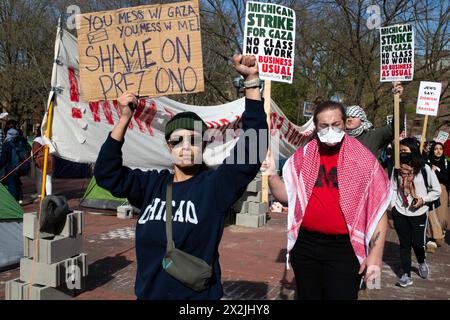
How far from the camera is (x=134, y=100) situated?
256 cm

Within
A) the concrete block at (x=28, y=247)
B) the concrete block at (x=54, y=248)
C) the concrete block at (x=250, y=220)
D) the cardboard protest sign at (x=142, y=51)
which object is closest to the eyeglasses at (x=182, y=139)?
the cardboard protest sign at (x=142, y=51)

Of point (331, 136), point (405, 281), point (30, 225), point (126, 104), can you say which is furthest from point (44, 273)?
point (405, 281)

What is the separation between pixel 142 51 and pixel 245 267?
3.63 m

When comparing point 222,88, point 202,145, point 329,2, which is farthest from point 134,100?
point 222,88

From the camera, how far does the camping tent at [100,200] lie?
10.2 m

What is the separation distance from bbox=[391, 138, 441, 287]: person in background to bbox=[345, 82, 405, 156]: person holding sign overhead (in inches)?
41.7

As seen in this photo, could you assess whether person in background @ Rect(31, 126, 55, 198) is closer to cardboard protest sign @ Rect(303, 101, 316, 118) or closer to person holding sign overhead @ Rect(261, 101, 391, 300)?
person holding sign overhead @ Rect(261, 101, 391, 300)

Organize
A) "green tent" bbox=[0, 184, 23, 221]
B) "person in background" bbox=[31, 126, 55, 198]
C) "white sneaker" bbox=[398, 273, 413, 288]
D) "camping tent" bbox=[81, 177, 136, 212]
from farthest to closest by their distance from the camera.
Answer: "camping tent" bbox=[81, 177, 136, 212] < "green tent" bbox=[0, 184, 23, 221] < "white sneaker" bbox=[398, 273, 413, 288] < "person in background" bbox=[31, 126, 55, 198]

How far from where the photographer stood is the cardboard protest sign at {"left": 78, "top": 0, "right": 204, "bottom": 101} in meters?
3.12

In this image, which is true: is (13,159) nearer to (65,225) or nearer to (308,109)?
(65,225)

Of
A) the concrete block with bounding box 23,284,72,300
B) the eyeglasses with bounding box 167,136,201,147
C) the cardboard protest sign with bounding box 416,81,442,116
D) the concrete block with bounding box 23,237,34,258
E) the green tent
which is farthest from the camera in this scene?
the cardboard protest sign with bounding box 416,81,442,116

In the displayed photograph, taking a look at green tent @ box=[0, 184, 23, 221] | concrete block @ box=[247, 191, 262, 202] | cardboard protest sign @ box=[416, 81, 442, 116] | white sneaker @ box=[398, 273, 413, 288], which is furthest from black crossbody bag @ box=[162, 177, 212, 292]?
cardboard protest sign @ box=[416, 81, 442, 116]

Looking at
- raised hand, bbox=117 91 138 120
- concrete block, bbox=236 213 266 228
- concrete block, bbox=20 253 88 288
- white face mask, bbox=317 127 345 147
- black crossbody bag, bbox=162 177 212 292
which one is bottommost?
concrete block, bbox=236 213 266 228

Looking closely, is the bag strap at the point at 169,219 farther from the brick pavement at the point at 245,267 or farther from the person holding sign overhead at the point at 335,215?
the brick pavement at the point at 245,267
